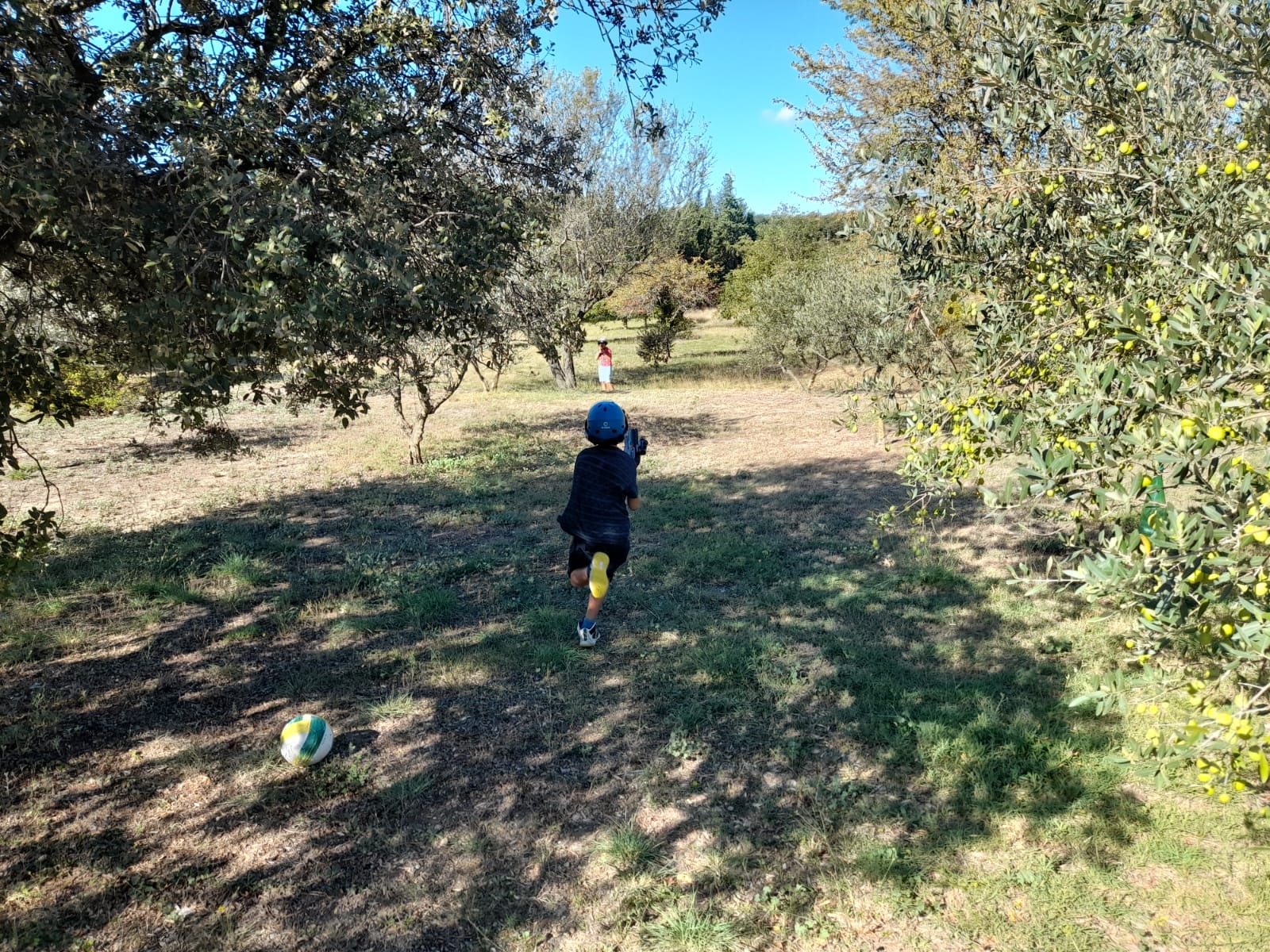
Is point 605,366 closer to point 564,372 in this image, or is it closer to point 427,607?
point 564,372

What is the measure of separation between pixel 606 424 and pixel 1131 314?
393 cm

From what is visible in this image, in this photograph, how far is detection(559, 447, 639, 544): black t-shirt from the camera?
19.7 ft

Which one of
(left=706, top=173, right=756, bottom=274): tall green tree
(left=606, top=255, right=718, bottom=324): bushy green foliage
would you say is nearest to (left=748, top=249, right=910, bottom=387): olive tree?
(left=606, top=255, right=718, bottom=324): bushy green foliage

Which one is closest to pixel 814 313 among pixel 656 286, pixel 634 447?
pixel 656 286

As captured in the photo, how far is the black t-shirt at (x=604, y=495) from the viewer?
6.01 m

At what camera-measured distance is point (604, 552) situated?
6.05m

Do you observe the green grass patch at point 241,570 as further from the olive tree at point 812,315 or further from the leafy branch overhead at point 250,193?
the olive tree at point 812,315

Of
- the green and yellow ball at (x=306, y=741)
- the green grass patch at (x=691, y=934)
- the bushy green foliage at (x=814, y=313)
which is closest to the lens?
the green grass patch at (x=691, y=934)

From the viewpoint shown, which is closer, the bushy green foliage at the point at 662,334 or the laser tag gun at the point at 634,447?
the laser tag gun at the point at 634,447

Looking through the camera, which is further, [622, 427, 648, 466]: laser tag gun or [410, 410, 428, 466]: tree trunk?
[410, 410, 428, 466]: tree trunk

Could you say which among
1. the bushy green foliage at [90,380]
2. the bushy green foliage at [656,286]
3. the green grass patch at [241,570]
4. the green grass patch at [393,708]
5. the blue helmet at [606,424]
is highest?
the bushy green foliage at [656,286]

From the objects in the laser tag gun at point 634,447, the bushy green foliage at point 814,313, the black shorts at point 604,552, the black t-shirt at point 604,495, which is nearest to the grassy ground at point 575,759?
the black shorts at point 604,552

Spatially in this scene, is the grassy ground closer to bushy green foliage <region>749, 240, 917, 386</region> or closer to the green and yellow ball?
the green and yellow ball

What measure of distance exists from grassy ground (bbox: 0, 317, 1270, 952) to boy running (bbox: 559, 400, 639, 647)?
598mm
